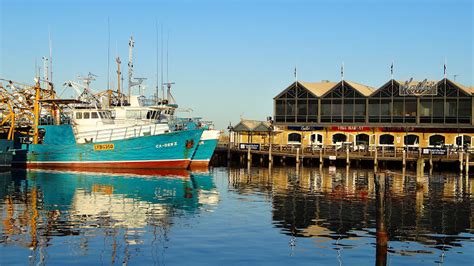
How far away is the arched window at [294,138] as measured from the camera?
78625mm

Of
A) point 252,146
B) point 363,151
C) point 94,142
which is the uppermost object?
point 94,142

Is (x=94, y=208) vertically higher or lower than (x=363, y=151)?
lower

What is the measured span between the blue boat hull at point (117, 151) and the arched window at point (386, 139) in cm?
2668

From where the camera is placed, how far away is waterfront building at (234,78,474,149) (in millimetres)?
70000

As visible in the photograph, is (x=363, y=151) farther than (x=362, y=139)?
No

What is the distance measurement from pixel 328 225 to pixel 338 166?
4116cm

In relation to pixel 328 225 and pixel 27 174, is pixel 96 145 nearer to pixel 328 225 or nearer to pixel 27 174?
pixel 27 174

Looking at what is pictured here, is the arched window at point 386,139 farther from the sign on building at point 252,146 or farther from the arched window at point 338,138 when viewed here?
the sign on building at point 252,146

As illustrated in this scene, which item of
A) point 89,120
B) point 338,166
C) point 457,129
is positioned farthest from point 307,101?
point 89,120

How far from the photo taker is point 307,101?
7794cm

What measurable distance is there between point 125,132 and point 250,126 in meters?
26.2

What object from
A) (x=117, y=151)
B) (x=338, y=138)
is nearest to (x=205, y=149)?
(x=117, y=151)

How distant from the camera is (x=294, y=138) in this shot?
78938 mm

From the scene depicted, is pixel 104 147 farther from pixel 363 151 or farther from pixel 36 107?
pixel 363 151
